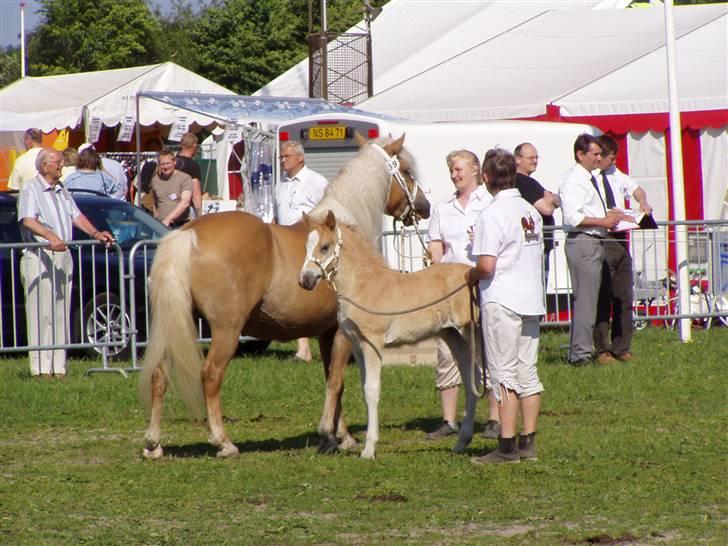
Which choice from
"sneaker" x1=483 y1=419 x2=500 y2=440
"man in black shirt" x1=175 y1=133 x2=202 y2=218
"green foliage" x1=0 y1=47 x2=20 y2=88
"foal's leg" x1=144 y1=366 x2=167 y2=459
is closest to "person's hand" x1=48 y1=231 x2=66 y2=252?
"man in black shirt" x1=175 y1=133 x2=202 y2=218

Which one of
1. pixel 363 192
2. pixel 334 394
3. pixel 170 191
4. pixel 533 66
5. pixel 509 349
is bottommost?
pixel 334 394

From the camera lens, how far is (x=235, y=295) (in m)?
9.30

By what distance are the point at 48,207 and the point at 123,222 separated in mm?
1952

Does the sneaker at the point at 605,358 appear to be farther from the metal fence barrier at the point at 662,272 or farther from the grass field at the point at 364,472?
the metal fence barrier at the point at 662,272

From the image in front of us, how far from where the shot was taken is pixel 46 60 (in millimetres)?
72062

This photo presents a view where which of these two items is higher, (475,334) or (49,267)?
(49,267)

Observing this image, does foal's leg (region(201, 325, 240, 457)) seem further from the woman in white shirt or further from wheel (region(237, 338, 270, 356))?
wheel (region(237, 338, 270, 356))

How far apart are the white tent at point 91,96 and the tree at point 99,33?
30.3 metres

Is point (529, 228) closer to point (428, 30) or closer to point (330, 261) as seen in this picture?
point (330, 261)

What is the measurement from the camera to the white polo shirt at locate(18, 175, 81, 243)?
1341 cm

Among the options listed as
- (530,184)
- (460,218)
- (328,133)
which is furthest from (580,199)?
(328,133)

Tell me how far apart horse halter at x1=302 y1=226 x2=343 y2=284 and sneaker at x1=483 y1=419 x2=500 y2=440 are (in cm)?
193

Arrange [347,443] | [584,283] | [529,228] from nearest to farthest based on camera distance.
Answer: [529,228] → [347,443] → [584,283]

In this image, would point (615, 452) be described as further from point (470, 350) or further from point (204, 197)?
point (204, 197)
